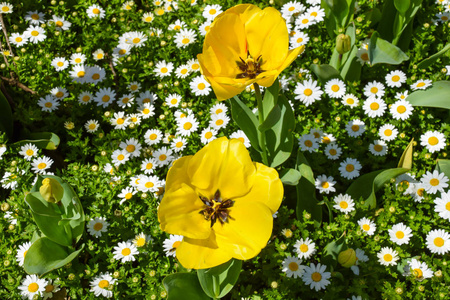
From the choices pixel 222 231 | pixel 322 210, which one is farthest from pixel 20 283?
pixel 322 210

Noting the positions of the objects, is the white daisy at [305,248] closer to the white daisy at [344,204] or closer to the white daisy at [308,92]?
the white daisy at [344,204]

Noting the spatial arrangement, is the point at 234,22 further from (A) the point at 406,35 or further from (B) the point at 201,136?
(A) the point at 406,35

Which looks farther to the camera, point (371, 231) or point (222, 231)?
point (371, 231)

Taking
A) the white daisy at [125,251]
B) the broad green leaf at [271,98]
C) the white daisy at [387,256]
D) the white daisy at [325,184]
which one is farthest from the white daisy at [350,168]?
the white daisy at [125,251]

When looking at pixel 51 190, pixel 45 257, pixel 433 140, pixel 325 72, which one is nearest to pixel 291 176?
pixel 325 72

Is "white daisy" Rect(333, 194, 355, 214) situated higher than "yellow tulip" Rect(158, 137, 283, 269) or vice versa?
"yellow tulip" Rect(158, 137, 283, 269)

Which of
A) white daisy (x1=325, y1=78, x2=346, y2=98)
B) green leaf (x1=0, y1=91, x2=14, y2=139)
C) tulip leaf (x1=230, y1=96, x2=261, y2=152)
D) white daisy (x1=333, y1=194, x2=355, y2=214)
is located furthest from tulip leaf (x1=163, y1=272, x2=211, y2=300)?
green leaf (x1=0, y1=91, x2=14, y2=139)

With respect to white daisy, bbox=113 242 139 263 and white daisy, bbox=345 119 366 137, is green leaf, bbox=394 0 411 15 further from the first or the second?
white daisy, bbox=113 242 139 263
